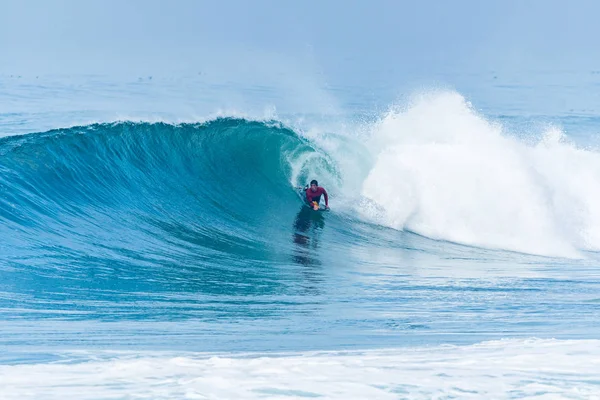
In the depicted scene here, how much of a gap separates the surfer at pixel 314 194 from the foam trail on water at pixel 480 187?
98cm

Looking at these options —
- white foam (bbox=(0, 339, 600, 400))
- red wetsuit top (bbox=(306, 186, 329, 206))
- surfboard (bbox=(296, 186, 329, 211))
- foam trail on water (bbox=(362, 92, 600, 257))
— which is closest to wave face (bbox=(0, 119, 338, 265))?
surfboard (bbox=(296, 186, 329, 211))

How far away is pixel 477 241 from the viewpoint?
48.0 feet

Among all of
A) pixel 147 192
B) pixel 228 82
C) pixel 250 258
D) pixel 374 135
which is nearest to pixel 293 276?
pixel 250 258

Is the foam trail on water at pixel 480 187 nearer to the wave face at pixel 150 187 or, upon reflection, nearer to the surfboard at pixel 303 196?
the surfboard at pixel 303 196

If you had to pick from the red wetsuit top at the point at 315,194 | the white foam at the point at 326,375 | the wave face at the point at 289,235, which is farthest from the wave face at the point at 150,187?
the white foam at the point at 326,375

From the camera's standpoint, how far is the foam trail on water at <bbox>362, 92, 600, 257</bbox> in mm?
15047

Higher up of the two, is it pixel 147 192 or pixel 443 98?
pixel 443 98

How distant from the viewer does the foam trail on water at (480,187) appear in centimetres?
1505

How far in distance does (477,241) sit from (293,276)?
449 centimetres

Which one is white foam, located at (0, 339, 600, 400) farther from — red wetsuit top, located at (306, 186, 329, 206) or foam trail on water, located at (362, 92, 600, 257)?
red wetsuit top, located at (306, 186, 329, 206)

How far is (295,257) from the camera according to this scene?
41.3 ft

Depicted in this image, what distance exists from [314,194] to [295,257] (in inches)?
121

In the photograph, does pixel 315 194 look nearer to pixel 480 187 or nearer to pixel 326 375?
pixel 480 187

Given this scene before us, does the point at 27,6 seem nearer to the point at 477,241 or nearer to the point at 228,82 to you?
the point at 228,82
